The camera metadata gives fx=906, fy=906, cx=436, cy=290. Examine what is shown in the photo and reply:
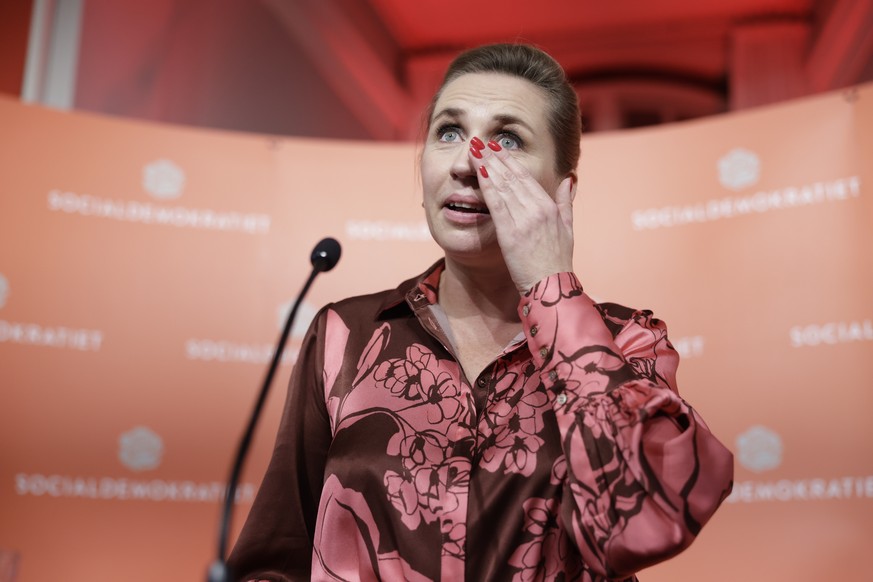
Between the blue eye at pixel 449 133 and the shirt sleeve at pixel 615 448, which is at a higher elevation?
the blue eye at pixel 449 133

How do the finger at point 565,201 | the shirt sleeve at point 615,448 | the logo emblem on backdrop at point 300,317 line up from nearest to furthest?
the shirt sleeve at point 615,448 → the finger at point 565,201 → the logo emblem on backdrop at point 300,317

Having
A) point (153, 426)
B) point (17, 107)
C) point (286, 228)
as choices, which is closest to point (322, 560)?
point (153, 426)

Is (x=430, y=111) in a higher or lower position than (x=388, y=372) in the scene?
higher

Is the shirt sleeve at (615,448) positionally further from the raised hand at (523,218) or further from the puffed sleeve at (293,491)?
the puffed sleeve at (293,491)

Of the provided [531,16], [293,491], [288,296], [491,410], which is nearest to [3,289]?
[288,296]

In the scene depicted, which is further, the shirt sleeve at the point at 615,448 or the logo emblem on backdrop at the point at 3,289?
the logo emblem on backdrop at the point at 3,289

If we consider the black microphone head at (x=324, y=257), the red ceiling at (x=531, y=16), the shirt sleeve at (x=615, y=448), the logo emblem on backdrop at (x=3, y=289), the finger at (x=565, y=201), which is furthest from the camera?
the red ceiling at (x=531, y=16)

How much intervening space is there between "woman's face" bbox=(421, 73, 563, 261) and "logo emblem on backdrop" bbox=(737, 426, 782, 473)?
1.22m

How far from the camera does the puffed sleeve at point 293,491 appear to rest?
3.93 feet

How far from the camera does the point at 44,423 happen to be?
2324 mm

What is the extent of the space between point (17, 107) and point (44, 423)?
0.84 m

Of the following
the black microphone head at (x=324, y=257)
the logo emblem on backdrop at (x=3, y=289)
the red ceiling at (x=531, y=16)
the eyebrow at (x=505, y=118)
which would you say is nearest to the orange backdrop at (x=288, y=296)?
the logo emblem on backdrop at (x=3, y=289)

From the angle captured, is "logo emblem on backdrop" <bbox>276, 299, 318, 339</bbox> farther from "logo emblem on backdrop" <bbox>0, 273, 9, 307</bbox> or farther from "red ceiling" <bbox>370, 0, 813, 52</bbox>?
"red ceiling" <bbox>370, 0, 813, 52</bbox>

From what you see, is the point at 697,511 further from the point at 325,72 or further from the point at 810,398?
the point at 325,72
